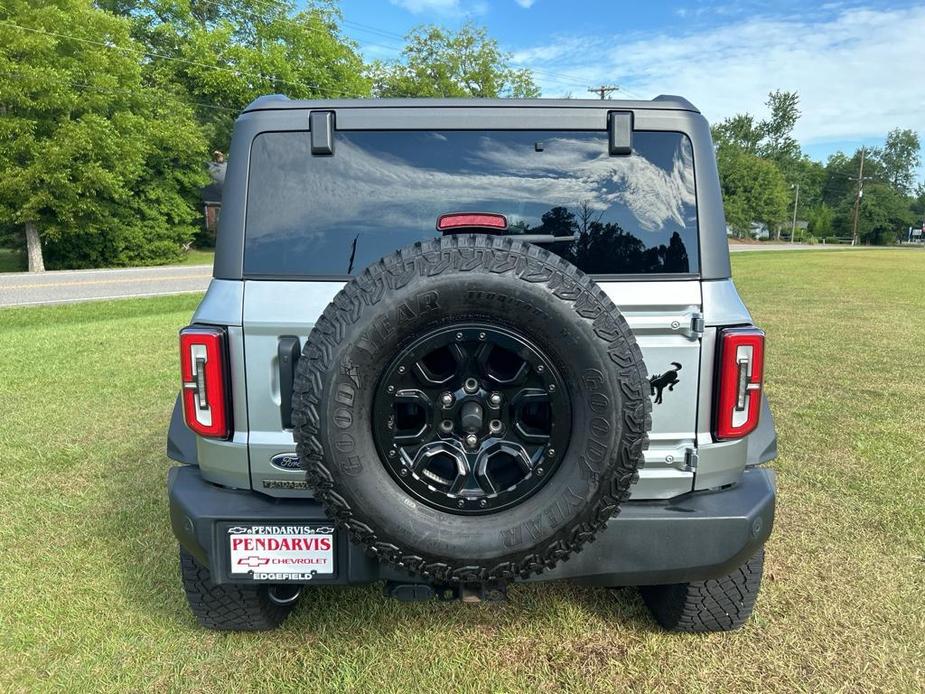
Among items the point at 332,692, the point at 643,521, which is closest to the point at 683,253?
the point at 643,521

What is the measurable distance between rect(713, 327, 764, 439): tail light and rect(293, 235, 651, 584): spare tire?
1.41 feet

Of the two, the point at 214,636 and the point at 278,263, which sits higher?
A: the point at 278,263

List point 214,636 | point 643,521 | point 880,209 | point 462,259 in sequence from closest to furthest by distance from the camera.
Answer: point 462,259 < point 643,521 < point 214,636 < point 880,209

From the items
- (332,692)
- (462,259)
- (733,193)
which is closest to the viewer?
(462,259)

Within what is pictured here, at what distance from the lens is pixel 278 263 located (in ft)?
7.02

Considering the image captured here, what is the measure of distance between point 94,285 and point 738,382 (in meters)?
18.5

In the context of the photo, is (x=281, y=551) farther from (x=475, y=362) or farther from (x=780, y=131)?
(x=780, y=131)

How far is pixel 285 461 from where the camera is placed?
2154 millimetres

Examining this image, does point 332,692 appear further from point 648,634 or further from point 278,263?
point 278,263

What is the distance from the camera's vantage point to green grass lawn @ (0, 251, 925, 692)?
235 cm

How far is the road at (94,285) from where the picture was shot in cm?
1428

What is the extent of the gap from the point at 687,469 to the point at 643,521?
0.79ft

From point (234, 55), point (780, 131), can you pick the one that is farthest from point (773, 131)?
point (234, 55)

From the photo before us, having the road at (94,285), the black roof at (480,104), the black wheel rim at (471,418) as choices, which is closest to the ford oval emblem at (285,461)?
the black wheel rim at (471,418)
